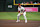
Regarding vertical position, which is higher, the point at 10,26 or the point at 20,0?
the point at 20,0

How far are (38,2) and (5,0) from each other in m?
7.58

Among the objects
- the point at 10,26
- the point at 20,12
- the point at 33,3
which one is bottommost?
the point at 10,26

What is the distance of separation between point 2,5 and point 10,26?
13348mm

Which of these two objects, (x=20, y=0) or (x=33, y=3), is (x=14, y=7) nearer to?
(x=20, y=0)

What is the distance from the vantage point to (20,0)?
18.9 m

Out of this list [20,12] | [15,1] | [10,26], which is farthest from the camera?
[15,1]

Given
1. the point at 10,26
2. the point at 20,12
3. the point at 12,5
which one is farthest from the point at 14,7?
the point at 10,26

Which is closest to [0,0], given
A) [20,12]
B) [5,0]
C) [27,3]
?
[5,0]

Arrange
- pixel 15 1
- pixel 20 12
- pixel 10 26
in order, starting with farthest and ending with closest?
pixel 15 1 < pixel 20 12 < pixel 10 26

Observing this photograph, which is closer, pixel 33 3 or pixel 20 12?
pixel 20 12

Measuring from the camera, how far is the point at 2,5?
20.0 meters

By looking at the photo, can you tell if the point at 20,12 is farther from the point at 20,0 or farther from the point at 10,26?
the point at 20,0

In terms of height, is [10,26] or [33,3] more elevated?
[33,3]

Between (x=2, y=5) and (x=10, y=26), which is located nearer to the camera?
(x=10, y=26)
